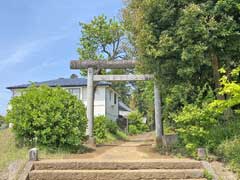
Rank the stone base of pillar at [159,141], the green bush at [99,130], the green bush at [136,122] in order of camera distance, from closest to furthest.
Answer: the stone base of pillar at [159,141], the green bush at [99,130], the green bush at [136,122]

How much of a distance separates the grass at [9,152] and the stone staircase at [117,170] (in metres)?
1.16

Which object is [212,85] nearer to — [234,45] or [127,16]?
[234,45]

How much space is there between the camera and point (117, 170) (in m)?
7.79

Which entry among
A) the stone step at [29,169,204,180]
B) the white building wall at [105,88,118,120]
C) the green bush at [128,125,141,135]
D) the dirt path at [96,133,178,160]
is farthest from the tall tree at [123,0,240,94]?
the green bush at [128,125,141,135]

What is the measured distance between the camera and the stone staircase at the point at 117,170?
7496 millimetres

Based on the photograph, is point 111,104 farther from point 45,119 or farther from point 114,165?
point 114,165

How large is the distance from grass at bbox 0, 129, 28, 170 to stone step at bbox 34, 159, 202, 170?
117 cm

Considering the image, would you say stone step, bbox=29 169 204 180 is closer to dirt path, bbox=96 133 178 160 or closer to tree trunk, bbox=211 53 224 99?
dirt path, bbox=96 133 178 160

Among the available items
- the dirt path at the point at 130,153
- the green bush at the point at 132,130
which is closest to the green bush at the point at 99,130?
the dirt path at the point at 130,153

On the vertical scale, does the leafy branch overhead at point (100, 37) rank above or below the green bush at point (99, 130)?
above

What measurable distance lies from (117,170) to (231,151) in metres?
3.08

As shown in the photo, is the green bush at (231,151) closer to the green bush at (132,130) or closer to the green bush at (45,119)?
the green bush at (45,119)

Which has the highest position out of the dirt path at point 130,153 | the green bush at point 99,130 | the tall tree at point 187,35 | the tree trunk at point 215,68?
the tall tree at point 187,35

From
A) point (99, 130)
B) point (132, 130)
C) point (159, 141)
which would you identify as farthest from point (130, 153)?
point (132, 130)
